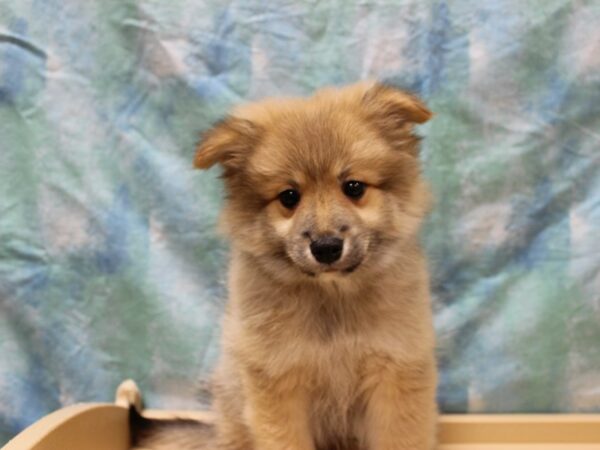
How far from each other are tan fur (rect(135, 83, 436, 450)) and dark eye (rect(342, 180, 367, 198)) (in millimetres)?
12

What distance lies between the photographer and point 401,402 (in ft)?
6.07

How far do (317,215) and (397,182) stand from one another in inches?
9.6

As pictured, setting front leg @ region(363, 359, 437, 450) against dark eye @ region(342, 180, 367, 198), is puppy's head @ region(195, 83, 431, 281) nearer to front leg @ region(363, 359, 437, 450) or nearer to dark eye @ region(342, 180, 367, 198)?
dark eye @ region(342, 180, 367, 198)

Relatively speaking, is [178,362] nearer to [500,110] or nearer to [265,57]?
[265,57]

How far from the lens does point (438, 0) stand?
93.6 inches

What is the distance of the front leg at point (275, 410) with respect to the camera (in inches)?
72.2

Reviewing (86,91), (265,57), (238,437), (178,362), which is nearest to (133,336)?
(178,362)

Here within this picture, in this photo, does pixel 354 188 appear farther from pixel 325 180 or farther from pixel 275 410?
pixel 275 410

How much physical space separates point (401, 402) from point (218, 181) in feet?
3.18

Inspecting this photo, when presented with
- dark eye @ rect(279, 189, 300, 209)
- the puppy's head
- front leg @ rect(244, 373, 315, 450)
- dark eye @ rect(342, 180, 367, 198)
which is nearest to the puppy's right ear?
the puppy's head

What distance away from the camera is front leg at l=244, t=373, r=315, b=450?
6.02ft

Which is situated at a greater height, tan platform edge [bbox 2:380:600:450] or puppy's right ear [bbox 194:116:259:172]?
puppy's right ear [bbox 194:116:259:172]

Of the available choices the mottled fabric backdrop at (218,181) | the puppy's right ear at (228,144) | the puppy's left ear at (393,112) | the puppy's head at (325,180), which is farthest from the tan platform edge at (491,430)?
the puppy's left ear at (393,112)

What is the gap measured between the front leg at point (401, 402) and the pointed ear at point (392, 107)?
1.90ft
